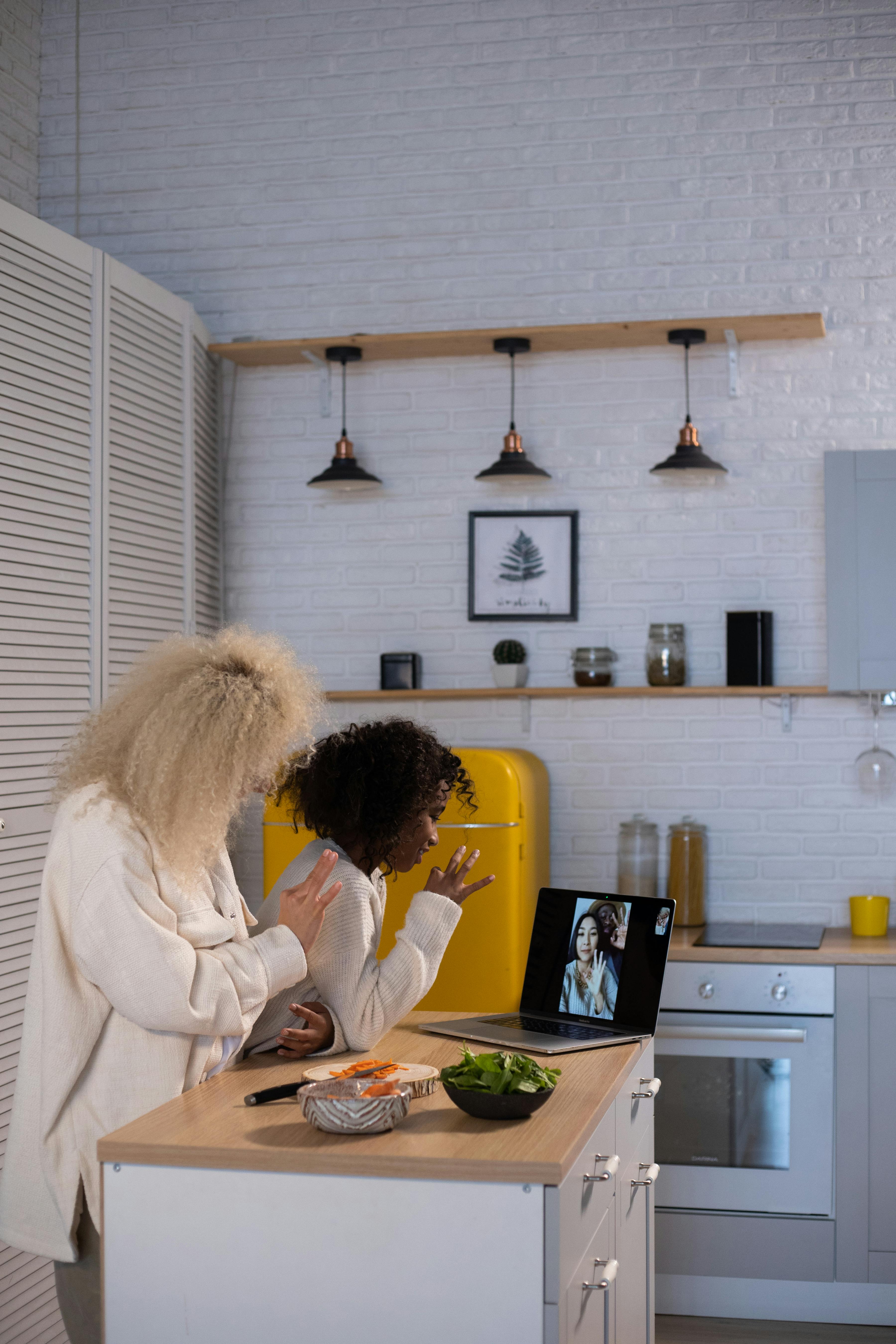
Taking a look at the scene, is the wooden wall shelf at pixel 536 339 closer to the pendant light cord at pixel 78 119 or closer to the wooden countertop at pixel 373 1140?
the pendant light cord at pixel 78 119

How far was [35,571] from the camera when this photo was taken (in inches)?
130

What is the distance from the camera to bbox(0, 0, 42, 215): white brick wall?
4250 mm

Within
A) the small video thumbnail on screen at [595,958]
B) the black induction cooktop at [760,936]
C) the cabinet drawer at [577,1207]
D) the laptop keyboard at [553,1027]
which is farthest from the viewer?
the black induction cooktop at [760,936]

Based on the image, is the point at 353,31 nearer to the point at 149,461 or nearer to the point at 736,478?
the point at 149,461

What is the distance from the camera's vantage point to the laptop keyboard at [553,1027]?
7.75 feet

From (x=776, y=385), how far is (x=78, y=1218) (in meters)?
3.16

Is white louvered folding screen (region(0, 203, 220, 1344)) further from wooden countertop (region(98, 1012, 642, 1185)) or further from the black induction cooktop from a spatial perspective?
the black induction cooktop

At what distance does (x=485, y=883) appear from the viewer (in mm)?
2586

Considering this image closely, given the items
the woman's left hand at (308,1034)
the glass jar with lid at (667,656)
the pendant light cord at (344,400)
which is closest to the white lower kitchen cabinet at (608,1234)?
the woman's left hand at (308,1034)

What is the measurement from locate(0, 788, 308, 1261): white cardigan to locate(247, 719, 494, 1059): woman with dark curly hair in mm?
293

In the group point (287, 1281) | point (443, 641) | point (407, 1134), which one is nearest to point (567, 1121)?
point (407, 1134)

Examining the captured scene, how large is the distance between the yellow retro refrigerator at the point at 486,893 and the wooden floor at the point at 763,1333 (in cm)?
92

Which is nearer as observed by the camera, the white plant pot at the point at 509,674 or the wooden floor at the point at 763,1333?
the wooden floor at the point at 763,1333

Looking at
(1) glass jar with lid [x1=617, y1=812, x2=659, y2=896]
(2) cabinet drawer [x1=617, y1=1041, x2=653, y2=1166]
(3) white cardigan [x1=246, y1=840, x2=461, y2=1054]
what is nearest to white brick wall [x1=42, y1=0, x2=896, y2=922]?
(1) glass jar with lid [x1=617, y1=812, x2=659, y2=896]
